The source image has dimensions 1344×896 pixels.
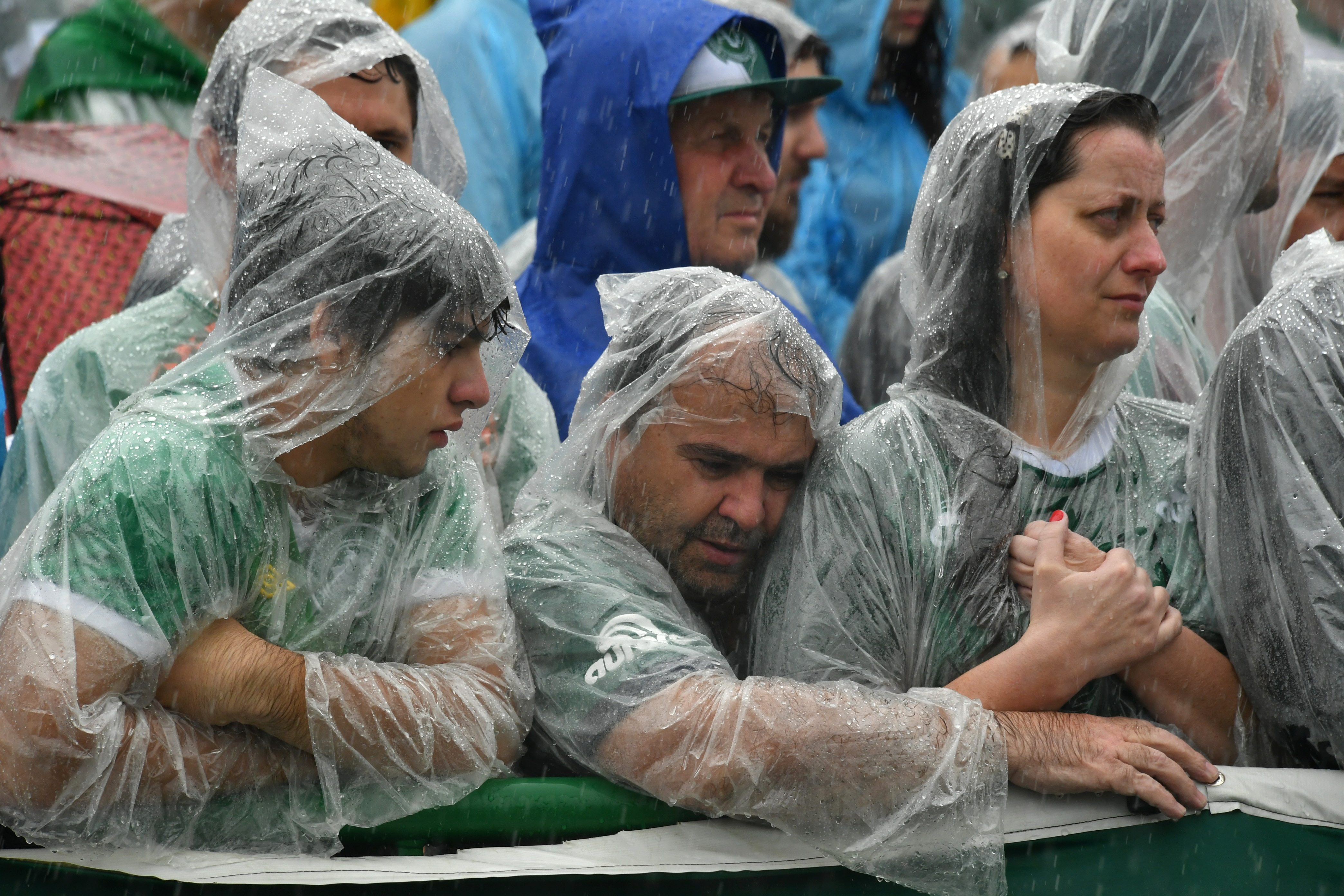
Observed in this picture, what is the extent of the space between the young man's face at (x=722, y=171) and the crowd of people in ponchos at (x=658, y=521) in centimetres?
60

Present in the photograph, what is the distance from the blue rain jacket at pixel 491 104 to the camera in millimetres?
4383

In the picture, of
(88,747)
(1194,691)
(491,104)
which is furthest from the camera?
(491,104)

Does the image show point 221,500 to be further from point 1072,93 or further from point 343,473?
point 1072,93

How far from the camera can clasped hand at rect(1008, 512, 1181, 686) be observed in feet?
7.55

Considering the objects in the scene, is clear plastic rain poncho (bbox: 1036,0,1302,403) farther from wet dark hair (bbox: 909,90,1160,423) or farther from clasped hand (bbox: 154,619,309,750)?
clasped hand (bbox: 154,619,309,750)

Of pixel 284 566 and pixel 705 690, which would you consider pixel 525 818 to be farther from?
pixel 284 566

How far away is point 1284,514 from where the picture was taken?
7.55 ft

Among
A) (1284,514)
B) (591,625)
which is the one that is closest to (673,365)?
(591,625)

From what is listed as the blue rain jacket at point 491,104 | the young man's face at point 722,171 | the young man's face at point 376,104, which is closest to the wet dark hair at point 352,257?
the young man's face at point 376,104

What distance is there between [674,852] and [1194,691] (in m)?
0.97

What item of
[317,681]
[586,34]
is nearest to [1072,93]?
[586,34]

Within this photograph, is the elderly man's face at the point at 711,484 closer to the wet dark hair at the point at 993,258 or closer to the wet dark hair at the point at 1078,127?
the wet dark hair at the point at 993,258

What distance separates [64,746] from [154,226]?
88.8 inches

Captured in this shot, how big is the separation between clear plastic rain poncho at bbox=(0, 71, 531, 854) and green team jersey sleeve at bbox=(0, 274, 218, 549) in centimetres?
62
